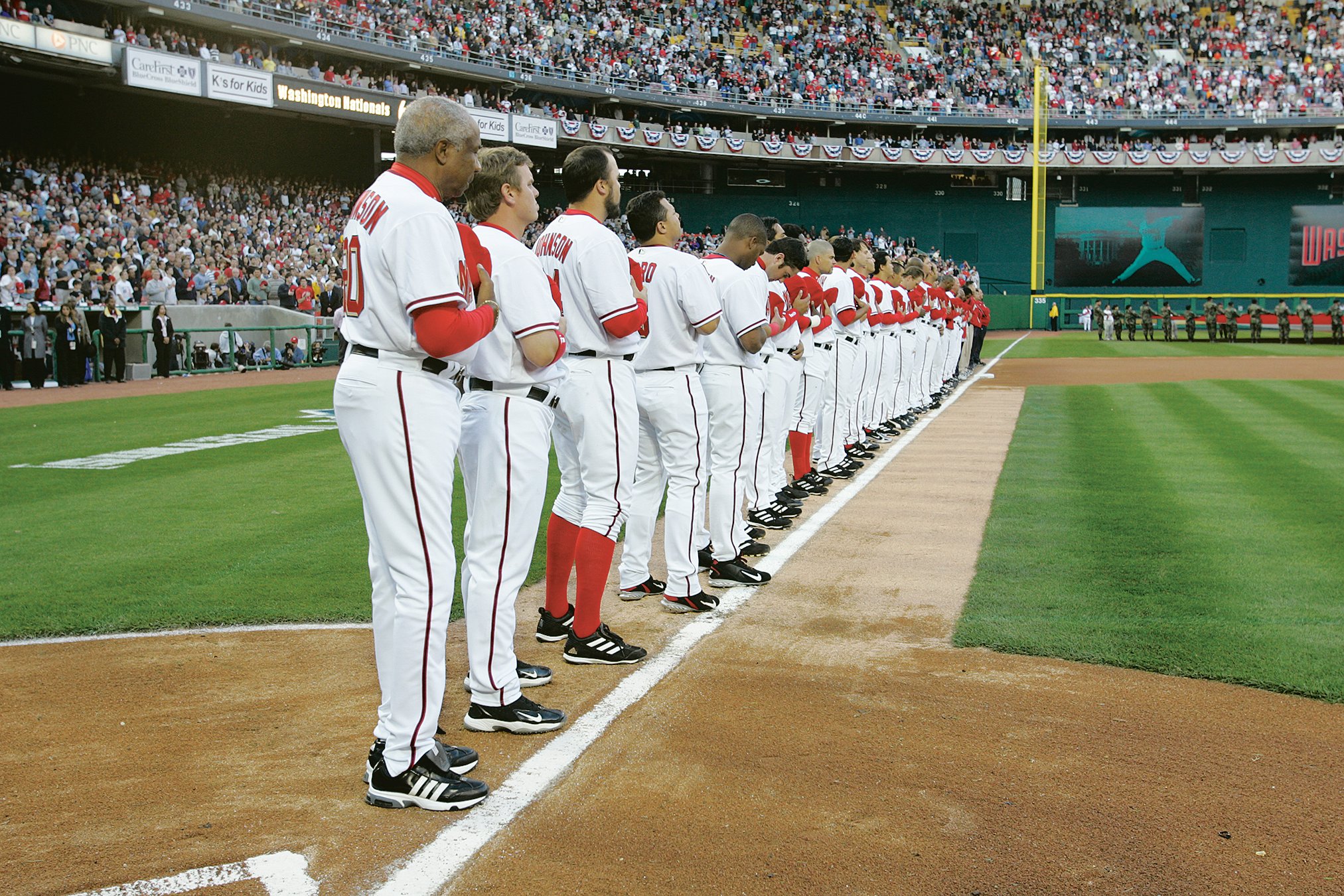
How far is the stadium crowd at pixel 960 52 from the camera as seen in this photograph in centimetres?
4631

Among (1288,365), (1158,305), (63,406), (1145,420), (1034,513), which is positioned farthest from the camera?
(1158,305)

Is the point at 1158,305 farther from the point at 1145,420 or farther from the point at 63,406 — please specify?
the point at 63,406

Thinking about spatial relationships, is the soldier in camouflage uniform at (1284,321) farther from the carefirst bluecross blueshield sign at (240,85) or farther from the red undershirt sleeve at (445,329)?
the red undershirt sleeve at (445,329)

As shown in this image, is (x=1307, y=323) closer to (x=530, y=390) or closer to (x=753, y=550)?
(x=753, y=550)

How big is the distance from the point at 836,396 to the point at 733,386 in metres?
4.24

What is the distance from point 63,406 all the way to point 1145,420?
15220mm

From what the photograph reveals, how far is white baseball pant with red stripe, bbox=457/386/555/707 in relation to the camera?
13.2 feet

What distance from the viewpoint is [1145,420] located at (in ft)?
47.7

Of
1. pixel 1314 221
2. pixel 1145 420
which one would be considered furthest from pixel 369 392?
pixel 1314 221

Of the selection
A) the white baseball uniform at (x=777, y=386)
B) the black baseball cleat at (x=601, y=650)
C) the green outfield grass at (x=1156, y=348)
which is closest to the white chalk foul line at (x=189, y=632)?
the black baseball cleat at (x=601, y=650)

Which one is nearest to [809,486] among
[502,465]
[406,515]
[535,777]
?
[502,465]

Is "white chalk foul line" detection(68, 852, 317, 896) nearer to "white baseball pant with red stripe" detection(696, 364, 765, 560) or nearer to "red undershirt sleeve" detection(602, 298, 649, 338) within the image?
"red undershirt sleeve" detection(602, 298, 649, 338)

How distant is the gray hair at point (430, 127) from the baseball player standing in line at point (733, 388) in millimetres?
A: 2976

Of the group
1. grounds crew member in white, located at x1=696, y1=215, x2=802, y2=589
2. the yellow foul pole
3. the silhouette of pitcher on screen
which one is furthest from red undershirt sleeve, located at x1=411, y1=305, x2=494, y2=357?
the silhouette of pitcher on screen
